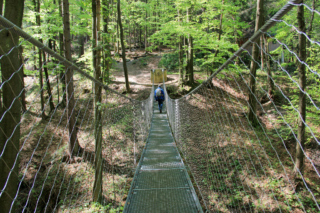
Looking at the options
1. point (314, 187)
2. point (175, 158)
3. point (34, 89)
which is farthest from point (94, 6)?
point (34, 89)

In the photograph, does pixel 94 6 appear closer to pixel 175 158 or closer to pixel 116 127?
pixel 175 158

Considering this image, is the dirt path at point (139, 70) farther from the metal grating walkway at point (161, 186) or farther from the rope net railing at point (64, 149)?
the metal grating walkway at point (161, 186)

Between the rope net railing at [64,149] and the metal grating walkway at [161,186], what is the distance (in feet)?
0.71

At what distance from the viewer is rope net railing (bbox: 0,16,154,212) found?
1.68 meters

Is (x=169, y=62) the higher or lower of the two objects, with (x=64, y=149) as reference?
higher

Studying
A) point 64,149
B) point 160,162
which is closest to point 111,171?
point 160,162

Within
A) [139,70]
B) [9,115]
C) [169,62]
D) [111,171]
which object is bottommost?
[111,171]

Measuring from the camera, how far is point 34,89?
1069 cm

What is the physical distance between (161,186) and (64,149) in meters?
1.25

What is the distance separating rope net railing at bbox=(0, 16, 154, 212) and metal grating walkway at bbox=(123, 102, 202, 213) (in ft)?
0.71

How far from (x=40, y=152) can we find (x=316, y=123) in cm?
766

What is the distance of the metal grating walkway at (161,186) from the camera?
1972 millimetres

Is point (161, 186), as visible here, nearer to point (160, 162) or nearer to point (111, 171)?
point (160, 162)

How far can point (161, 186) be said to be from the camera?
2344mm
